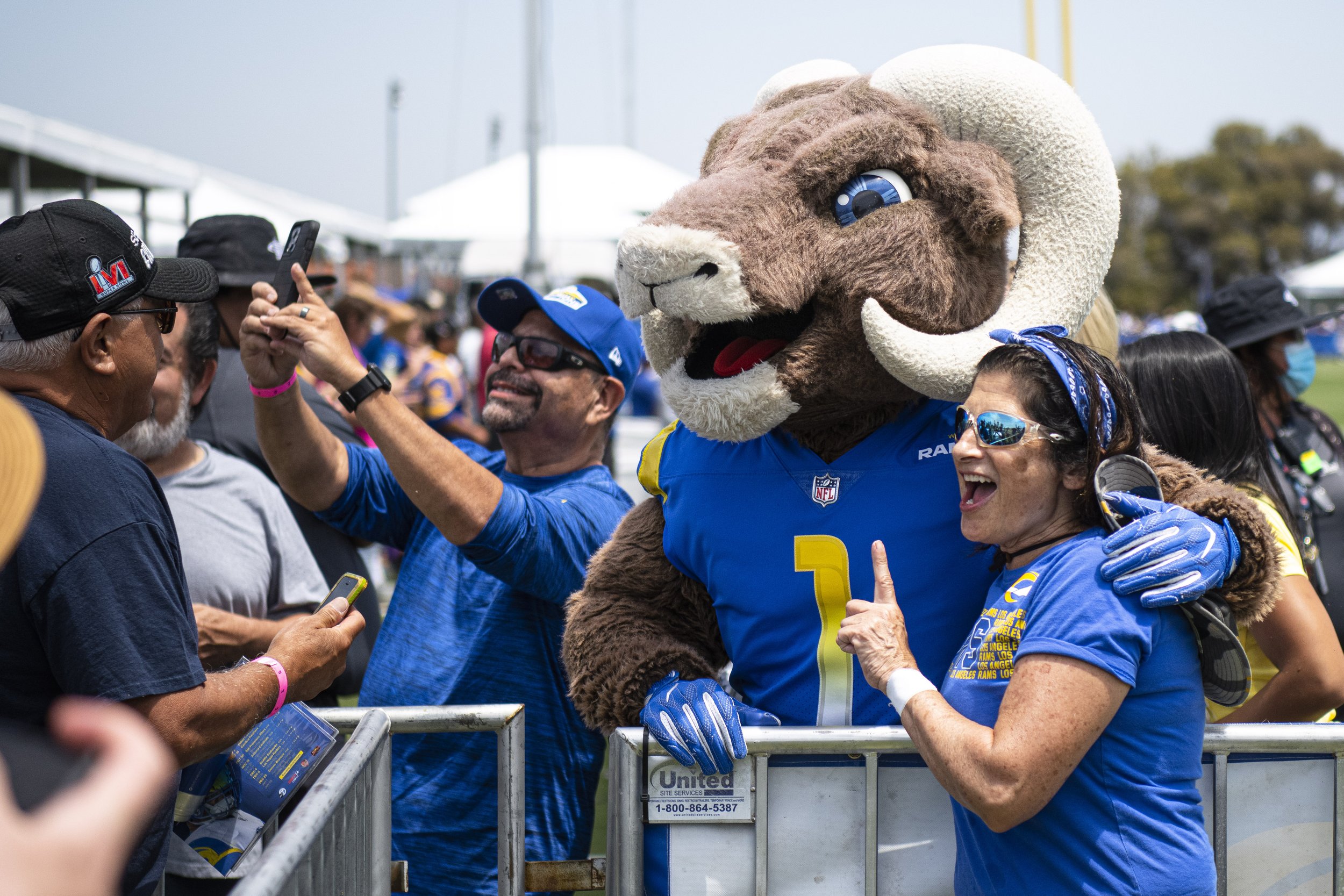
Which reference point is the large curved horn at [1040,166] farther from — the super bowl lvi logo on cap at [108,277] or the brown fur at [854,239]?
the super bowl lvi logo on cap at [108,277]

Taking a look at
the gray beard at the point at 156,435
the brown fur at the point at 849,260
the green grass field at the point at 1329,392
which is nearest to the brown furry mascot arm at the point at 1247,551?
the brown fur at the point at 849,260

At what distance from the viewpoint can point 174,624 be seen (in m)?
1.74

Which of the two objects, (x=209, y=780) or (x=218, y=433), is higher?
(x=218, y=433)

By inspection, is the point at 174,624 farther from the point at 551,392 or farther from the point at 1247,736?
the point at 1247,736

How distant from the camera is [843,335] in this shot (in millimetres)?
2080

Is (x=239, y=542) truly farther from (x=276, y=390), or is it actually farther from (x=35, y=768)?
(x=35, y=768)

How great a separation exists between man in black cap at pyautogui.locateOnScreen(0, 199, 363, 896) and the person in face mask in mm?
2719

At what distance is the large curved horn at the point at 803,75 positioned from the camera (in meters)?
2.42

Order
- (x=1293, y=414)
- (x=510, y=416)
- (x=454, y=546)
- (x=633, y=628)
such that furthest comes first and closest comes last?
(x=1293, y=414), (x=510, y=416), (x=454, y=546), (x=633, y=628)

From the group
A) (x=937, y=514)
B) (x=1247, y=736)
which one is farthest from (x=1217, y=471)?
(x=937, y=514)

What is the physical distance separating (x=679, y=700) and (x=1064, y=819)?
0.69m

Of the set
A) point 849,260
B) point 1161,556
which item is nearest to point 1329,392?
point 849,260

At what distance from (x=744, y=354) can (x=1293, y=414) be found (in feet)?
8.72

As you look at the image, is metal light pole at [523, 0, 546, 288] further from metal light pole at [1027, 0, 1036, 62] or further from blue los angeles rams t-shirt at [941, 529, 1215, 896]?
blue los angeles rams t-shirt at [941, 529, 1215, 896]
